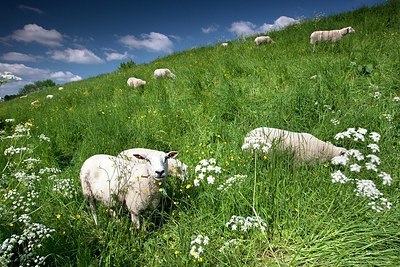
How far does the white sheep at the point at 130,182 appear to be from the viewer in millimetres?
3119

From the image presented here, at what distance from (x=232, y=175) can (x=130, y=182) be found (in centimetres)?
138

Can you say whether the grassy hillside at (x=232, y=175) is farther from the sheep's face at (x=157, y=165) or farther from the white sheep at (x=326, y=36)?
the white sheep at (x=326, y=36)

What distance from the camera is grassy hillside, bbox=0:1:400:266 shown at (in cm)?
255

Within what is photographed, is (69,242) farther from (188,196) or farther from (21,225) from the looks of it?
(188,196)

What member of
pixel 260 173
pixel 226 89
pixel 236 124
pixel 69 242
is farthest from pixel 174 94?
pixel 69 242

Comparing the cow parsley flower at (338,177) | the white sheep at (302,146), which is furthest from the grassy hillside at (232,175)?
the cow parsley flower at (338,177)

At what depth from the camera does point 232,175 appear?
140 inches

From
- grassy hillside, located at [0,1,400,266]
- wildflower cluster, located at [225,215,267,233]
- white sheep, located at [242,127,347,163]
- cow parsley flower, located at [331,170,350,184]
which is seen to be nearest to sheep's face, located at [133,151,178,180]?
grassy hillside, located at [0,1,400,266]

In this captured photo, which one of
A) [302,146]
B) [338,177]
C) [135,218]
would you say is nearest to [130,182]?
[135,218]

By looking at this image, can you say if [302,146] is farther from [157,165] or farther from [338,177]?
[157,165]

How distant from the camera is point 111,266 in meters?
2.67

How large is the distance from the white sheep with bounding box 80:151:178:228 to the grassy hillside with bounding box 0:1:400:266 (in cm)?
18

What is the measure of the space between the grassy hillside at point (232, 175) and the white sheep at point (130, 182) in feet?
0.60

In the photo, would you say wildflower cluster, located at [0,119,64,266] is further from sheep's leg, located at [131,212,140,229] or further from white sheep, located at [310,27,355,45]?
white sheep, located at [310,27,355,45]
